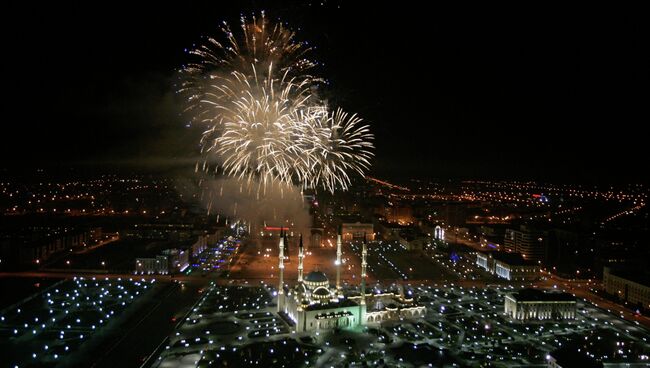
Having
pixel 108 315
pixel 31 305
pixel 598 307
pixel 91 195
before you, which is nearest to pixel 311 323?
pixel 108 315

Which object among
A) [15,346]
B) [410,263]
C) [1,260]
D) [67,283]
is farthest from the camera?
[410,263]

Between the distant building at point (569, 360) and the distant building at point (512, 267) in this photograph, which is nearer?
the distant building at point (569, 360)

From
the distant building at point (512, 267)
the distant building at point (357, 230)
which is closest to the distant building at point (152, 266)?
the distant building at point (357, 230)

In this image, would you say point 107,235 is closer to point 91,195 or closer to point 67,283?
point 67,283

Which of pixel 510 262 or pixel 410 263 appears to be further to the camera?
pixel 410 263

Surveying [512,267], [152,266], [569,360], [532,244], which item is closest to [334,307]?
[569,360]

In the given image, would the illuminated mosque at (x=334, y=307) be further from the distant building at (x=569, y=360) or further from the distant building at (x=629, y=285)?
the distant building at (x=629, y=285)
